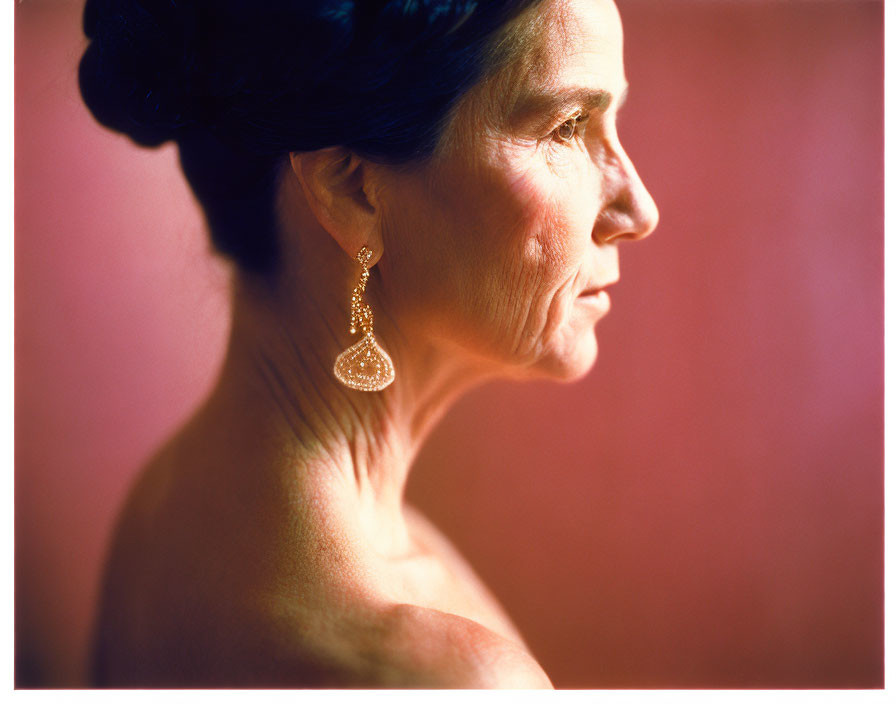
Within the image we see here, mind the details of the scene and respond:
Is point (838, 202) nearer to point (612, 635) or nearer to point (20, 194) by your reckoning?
point (612, 635)

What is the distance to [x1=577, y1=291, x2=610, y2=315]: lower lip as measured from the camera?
94 cm

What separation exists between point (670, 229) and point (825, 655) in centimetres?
62

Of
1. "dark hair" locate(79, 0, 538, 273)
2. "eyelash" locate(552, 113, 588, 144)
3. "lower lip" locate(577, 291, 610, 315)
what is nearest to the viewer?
"dark hair" locate(79, 0, 538, 273)

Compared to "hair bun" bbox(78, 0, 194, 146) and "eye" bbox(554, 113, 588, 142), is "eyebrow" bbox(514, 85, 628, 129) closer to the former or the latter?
"eye" bbox(554, 113, 588, 142)

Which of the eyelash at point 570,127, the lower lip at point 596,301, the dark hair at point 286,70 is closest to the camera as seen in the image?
the dark hair at point 286,70

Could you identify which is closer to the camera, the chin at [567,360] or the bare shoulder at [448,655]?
the bare shoulder at [448,655]

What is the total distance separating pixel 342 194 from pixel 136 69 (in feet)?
0.84

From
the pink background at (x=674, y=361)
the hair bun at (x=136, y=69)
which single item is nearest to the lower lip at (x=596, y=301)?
the pink background at (x=674, y=361)

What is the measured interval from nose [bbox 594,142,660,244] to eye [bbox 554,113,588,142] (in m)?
0.06

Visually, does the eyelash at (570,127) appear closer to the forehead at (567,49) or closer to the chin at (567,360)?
the forehead at (567,49)

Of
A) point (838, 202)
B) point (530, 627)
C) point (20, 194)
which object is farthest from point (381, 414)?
point (838, 202)

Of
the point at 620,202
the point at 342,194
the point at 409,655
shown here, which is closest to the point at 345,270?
the point at 342,194

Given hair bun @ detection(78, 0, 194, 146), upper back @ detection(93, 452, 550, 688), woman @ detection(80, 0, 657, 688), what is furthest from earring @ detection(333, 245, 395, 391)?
hair bun @ detection(78, 0, 194, 146)

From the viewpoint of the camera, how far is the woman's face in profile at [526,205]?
2.61 ft
